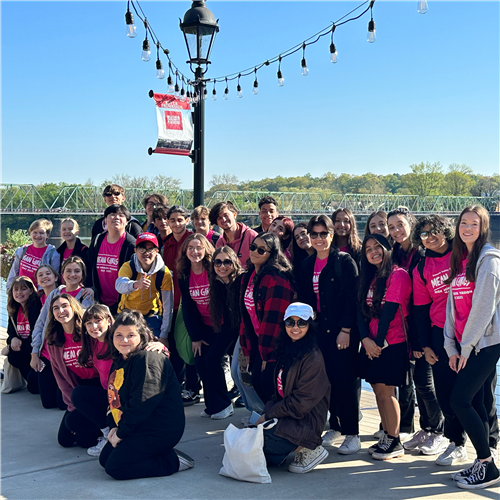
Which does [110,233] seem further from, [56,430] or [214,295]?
[56,430]

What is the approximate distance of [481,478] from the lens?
375 centimetres

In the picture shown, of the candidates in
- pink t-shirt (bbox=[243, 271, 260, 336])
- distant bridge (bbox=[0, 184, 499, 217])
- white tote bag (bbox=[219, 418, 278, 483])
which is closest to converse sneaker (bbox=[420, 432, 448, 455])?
white tote bag (bbox=[219, 418, 278, 483])

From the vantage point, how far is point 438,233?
412cm

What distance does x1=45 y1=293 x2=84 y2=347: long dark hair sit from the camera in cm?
516

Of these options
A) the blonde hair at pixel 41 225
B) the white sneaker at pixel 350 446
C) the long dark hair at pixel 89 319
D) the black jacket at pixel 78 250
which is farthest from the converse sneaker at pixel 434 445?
the blonde hair at pixel 41 225

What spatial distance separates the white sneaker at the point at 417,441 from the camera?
4.50 meters

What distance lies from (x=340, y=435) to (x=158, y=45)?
5.68m

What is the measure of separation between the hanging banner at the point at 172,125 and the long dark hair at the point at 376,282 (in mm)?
3909

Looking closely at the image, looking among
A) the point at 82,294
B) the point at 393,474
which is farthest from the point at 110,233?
the point at 393,474

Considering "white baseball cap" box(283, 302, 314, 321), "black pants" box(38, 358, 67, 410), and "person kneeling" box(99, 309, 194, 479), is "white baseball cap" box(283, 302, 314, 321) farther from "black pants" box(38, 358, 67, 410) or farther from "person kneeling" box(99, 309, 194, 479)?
"black pants" box(38, 358, 67, 410)

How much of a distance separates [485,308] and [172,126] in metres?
5.09

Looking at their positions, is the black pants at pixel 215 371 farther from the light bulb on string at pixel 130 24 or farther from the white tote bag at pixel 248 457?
the light bulb on string at pixel 130 24

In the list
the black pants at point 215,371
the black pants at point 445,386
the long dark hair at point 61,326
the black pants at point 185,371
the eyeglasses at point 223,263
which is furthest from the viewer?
the black pants at point 185,371

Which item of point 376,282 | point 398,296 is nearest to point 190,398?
point 376,282
